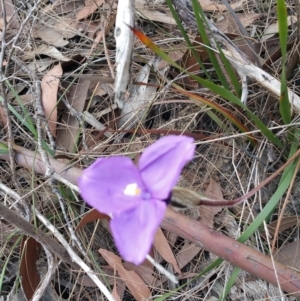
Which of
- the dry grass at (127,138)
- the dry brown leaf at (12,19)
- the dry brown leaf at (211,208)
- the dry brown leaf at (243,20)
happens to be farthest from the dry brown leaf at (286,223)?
the dry brown leaf at (12,19)

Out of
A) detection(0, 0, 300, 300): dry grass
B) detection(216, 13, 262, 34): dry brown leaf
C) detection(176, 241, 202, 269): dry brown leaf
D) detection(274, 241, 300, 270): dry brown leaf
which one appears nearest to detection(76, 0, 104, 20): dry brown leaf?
detection(0, 0, 300, 300): dry grass

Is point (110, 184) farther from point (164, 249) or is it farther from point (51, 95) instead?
point (51, 95)

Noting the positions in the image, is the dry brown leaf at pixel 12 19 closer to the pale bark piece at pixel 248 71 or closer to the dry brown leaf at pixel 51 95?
the dry brown leaf at pixel 51 95

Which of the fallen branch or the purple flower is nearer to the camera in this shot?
the purple flower

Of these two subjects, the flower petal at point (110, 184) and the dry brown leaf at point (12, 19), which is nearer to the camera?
the flower petal at point (110, 184)

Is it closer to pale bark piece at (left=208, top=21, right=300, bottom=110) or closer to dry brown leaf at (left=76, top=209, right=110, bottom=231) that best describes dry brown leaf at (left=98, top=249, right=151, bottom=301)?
dry brown leaf at (left=76, top=209, right=110, bottom=231)

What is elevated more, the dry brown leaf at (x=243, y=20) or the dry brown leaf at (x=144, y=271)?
the dry brown leaf at (x=243, y=20)
